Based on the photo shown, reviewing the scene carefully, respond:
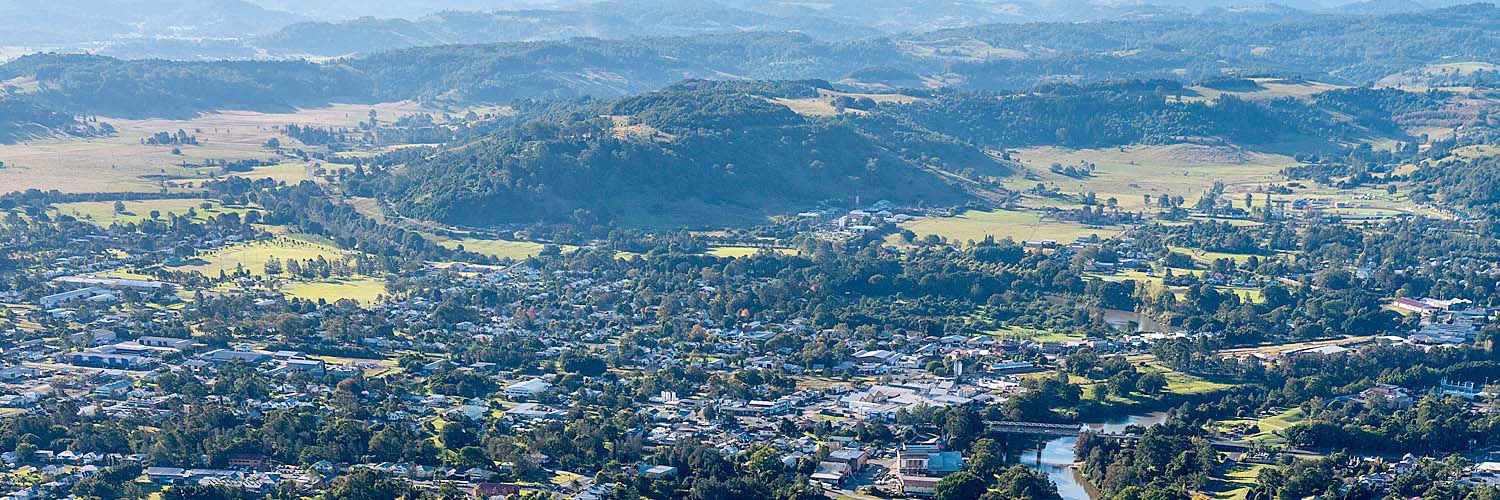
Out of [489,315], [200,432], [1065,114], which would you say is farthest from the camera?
[1065,114]

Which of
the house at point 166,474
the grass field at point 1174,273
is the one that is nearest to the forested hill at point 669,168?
the grass field at point 1174,273

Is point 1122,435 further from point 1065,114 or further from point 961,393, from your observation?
point 1065,114

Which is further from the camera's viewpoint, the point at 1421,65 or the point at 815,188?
the point at 1421,65

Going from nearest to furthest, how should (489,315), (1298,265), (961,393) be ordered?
(961,393)
(489,315)
(1298,265)

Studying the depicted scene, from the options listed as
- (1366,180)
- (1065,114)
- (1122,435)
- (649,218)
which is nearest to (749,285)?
(649,218)

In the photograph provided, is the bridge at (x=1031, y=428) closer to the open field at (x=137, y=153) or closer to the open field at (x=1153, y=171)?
the open field at (x=1153, y=171)
